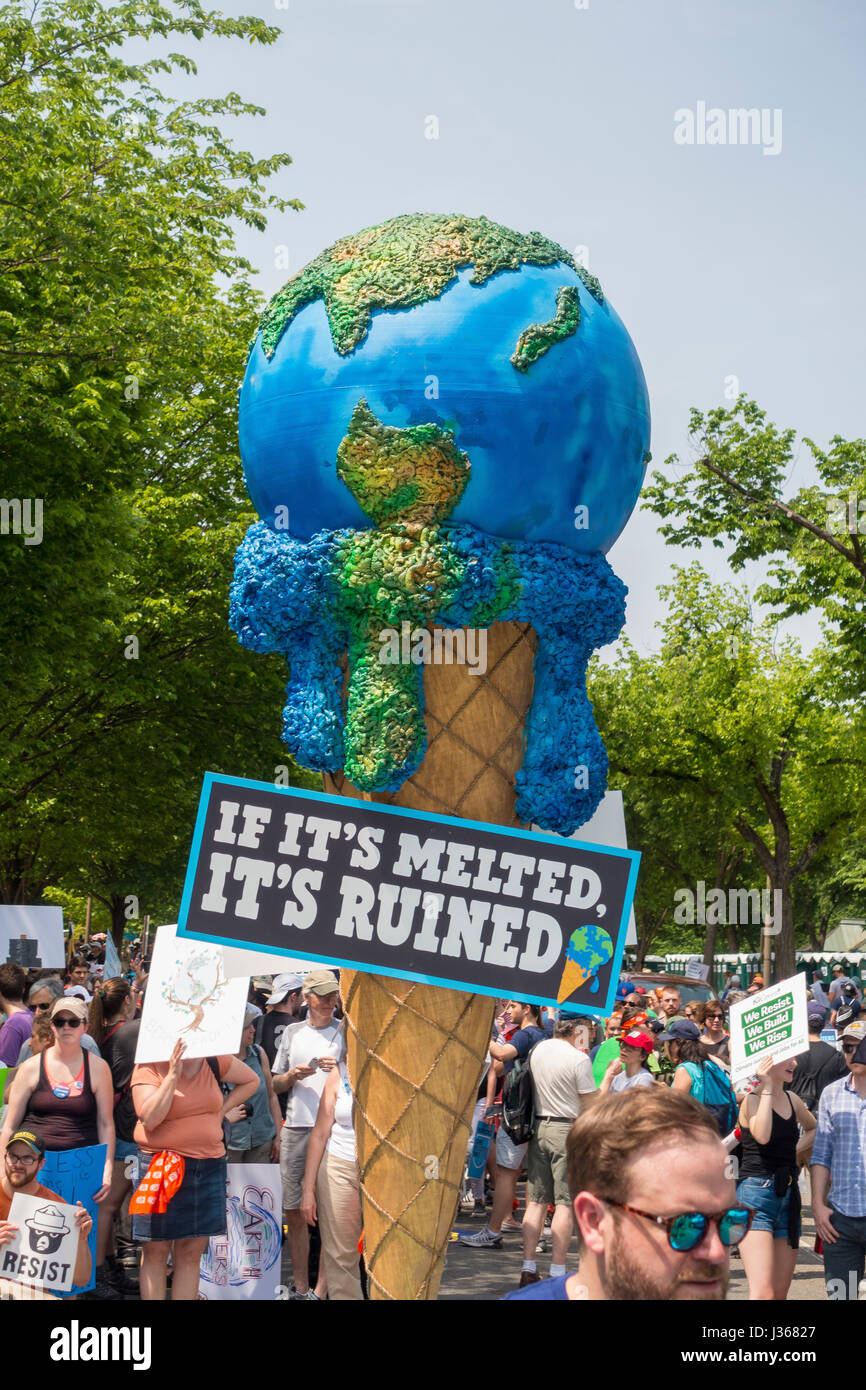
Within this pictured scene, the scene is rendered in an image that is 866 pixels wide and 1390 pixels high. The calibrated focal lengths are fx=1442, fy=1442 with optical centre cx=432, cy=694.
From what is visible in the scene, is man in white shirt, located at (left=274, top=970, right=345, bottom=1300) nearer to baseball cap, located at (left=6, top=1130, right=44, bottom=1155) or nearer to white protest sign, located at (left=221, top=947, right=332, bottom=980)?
baseball cap, located at (left=6, top=1130, right=44, bottom=1155)

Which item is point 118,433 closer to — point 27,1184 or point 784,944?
point 27,1184

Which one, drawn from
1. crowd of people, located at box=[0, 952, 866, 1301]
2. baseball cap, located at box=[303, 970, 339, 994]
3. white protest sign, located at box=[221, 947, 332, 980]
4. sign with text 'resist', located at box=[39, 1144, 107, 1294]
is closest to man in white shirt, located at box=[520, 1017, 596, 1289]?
crowd of people, located at box=[0, 952, 866, 1301]

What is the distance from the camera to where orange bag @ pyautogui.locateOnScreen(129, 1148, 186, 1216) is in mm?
6871

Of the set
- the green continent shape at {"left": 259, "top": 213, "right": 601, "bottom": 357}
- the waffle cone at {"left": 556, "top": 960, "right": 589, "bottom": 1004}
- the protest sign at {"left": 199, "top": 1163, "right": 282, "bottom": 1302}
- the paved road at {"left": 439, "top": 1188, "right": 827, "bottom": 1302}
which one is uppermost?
the green continent shape at {"left": 259, "top": 213, "right": 601, "bottom": 357}

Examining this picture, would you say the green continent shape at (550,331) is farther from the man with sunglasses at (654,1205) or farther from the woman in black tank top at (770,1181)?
the woman in black tank top at (770,1181)

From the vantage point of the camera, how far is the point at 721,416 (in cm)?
1775

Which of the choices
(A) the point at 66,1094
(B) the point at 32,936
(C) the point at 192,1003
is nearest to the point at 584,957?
(C) the point at 192,1003

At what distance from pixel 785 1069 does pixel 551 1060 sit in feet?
7.59

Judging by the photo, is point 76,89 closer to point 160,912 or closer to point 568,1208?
point 568,1208

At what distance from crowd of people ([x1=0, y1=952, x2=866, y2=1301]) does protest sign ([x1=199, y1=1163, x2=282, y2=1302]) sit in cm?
27

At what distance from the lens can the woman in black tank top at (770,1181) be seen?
24.5ft

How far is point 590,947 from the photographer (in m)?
4.81

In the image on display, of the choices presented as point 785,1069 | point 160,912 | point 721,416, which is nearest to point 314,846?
point 785,1069

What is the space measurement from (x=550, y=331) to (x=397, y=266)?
1.81 feet
